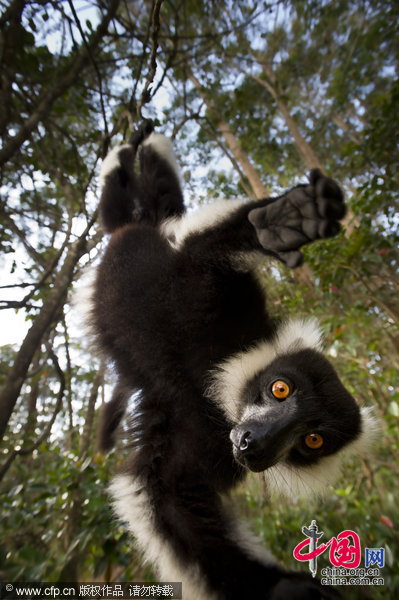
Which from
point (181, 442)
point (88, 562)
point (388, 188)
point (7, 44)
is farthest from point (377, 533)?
point (7, 44)

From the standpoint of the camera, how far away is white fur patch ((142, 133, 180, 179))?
3.30 metres

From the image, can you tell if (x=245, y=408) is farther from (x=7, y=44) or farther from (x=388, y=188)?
(x=7, y=44)

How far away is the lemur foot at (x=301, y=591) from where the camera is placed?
61.2 inches

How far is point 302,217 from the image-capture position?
1582 millimetres

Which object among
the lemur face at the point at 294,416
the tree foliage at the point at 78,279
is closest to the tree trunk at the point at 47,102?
the tree foliage at the point at 78,279

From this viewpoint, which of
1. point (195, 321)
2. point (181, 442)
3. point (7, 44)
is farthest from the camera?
point (7, 44)

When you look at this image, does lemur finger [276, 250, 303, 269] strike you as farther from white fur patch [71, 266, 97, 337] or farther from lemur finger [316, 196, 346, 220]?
white fur patch [71, 266, 97, 337]

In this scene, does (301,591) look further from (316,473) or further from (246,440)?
(316,473)

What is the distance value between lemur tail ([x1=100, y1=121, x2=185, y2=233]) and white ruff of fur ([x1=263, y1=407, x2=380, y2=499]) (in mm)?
2151

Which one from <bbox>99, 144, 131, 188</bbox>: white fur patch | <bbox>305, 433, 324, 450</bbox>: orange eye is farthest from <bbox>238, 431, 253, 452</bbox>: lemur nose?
<bbox>99, 144, 131, 188</bbox>: white fur patch

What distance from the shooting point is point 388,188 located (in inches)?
137

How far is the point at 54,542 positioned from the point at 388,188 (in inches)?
173

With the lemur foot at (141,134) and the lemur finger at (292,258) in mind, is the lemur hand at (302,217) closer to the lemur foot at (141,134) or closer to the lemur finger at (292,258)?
the lemur finger at (292,258)

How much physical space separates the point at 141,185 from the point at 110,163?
357 mm
